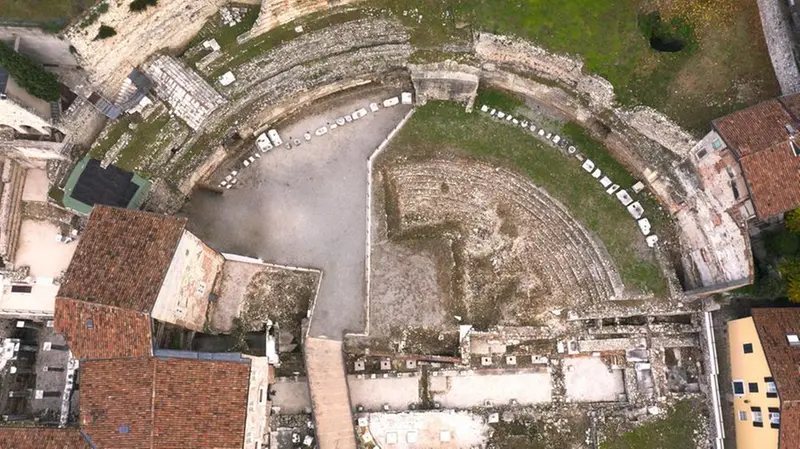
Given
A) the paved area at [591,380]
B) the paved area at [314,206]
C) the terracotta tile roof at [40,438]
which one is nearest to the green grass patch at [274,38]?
the paved area at [314,206]

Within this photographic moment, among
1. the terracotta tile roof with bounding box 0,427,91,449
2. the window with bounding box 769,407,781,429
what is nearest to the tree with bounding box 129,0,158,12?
the terracotta tile roof with bounding box 0,427,91,449

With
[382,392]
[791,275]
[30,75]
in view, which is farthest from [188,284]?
[791,275]

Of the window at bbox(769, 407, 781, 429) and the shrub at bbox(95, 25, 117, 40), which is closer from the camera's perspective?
the window at bbox(769, 407, 781, 429)

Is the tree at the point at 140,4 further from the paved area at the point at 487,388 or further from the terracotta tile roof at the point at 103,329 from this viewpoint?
the paved area at the point at 487,388

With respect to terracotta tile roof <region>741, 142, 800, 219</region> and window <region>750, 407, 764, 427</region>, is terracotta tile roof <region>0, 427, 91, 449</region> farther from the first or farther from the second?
terracotta tile roof <region>741, 142, 800, 219</region>

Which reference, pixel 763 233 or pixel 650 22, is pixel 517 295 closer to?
pixel 763 233
